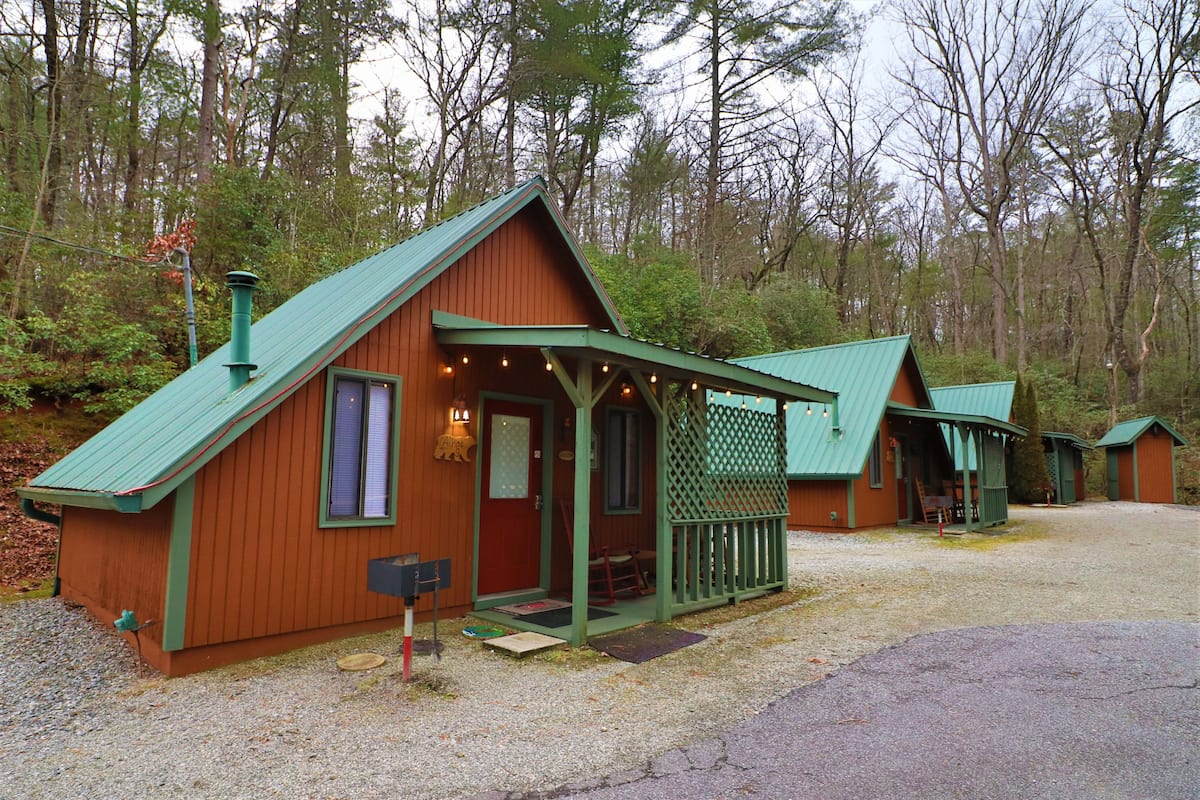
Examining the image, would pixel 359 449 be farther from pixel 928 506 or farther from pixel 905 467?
pixel 905 467

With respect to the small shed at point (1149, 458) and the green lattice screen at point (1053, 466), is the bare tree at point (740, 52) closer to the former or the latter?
the green lattice screen at point (1053, 466)

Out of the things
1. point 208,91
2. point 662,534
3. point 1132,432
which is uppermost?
point 208,91

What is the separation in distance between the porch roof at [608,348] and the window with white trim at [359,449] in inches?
32.2

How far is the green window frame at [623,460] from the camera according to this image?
779cm

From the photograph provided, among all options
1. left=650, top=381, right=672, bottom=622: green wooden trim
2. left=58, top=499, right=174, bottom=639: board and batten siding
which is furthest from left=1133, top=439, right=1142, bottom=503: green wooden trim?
left=58, top=499, right=174, bottom=639: board and batten siding

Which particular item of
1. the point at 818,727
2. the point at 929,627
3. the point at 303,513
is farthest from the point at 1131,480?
the point at 303,513

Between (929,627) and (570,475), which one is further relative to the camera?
(570,475)

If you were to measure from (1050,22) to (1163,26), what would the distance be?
350 centimetres

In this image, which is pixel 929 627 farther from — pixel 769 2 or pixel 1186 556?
pixel 769 2

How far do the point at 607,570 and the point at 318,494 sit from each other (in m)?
3.02

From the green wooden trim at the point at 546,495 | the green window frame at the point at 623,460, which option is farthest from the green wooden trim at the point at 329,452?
the green window frame at the point at 623,460

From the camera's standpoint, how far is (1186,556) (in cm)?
1039

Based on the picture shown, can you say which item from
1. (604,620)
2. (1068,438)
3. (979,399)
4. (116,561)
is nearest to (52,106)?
(116,561)

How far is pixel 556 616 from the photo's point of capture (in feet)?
20.5
